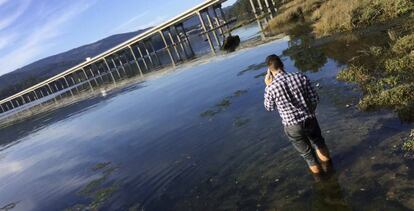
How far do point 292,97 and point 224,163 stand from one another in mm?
4174

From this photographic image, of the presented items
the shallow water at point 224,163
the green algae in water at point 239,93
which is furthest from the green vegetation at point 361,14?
the green algae in water at point 239,93

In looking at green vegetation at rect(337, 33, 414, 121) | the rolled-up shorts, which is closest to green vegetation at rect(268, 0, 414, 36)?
green vegetation at rect(337, 33, 414, 121)

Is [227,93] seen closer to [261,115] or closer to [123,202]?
[261,115]

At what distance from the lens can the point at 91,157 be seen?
1872cm

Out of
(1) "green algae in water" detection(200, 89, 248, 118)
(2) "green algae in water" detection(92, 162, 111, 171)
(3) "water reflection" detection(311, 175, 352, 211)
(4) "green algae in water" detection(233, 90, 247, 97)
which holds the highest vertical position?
(4) "green algae in water" detection(233, 90, 247, 97)

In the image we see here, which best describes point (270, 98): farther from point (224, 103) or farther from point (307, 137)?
point (224, 103)

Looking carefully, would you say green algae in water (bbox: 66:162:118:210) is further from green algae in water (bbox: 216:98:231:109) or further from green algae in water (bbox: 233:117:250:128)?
green algae in water (bbox: 216:98:231:109)

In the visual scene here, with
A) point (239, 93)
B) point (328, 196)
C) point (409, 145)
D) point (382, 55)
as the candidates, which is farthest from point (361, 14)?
point (328, 196)

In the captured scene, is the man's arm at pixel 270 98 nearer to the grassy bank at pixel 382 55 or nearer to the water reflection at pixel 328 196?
the water reflection at pixel 328 196

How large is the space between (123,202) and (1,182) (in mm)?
13040

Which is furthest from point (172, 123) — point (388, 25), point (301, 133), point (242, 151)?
point (301, 133)

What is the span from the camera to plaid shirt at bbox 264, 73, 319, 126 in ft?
24.5

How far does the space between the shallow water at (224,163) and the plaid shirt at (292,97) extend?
142 cm

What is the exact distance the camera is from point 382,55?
15.2 metres
